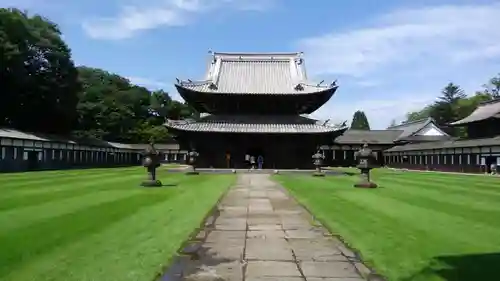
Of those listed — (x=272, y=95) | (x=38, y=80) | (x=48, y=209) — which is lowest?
(x=48, y=209)

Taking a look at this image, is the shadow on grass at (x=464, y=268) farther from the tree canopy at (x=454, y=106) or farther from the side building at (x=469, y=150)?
the tree canopy at (x=454, y=106)

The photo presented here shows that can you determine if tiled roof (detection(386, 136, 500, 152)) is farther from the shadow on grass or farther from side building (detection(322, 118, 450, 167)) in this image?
the shadow on grass

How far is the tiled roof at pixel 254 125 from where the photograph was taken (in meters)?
49.2

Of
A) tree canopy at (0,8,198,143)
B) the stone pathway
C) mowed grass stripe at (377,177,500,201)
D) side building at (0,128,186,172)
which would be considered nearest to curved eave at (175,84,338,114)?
side building at (0,128,186,172)

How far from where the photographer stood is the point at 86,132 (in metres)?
78.1

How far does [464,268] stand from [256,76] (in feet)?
169

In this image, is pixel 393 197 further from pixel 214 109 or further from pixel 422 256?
pixel 214 109

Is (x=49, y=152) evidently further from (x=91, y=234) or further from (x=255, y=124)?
(x=91, y=234)

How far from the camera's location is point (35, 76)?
5712cm

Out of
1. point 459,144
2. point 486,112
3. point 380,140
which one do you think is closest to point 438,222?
point 459,144

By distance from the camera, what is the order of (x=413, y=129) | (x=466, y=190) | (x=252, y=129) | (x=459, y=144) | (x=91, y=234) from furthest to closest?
1. (x=413, y=129)
2. (x=459, y=144)
3. (x=252, y=129)
4. (x=466, y=190)
5. (x=91, y=234)

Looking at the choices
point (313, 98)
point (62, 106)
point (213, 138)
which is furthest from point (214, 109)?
point (62, 106)

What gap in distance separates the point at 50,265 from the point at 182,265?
201 centimetres

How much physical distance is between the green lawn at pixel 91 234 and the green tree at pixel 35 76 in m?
40.0
